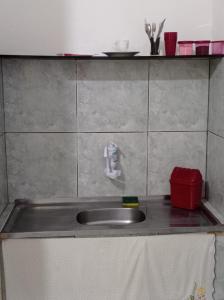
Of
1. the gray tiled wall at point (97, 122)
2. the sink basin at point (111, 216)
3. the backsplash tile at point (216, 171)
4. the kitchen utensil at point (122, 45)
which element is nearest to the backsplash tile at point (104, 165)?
the gray tiled wall at point (97, 122)

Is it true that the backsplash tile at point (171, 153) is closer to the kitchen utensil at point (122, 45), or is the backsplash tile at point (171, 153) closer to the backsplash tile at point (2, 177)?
the kitchen utensil at point (122, 45)

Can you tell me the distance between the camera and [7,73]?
220 centimetres

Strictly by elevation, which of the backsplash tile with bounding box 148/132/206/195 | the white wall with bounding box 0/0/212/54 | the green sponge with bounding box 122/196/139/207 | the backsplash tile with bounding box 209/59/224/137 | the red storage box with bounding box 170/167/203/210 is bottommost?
the green sponge with bounding box 122/196/139/207

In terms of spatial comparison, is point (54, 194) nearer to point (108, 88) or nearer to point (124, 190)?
point (124, 190)

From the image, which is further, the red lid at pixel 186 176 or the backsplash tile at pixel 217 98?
the red lid at pixel 186 176

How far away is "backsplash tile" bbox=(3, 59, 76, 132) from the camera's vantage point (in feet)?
7.23

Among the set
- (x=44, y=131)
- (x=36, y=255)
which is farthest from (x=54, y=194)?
(x=36, y=255)

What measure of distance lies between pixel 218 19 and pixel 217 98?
400mm

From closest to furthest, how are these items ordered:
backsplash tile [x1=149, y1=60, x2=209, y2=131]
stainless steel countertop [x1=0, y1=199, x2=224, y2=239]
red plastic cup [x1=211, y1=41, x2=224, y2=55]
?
stainless steel countertop [x1=0, y1=199, x2=224, y2=239], red plastic cup [x1=211, y1=41, x2=224, y2=55], backsplash tile [x1=149, y1=60, x2=209, y2=131]

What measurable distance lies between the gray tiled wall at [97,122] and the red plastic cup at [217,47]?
157 millimetres

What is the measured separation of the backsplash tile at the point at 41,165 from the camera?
227 cm

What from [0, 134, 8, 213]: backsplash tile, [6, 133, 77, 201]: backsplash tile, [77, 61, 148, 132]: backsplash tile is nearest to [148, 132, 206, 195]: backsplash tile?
[77, 61, 148, 132]: backsplash tile

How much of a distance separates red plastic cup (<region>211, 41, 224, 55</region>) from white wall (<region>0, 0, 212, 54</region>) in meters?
0.16

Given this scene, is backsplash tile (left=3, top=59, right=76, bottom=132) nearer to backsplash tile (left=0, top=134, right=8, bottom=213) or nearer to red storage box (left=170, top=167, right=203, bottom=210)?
backsplash tile (left=0, top=134, right=8, bottom=213)
